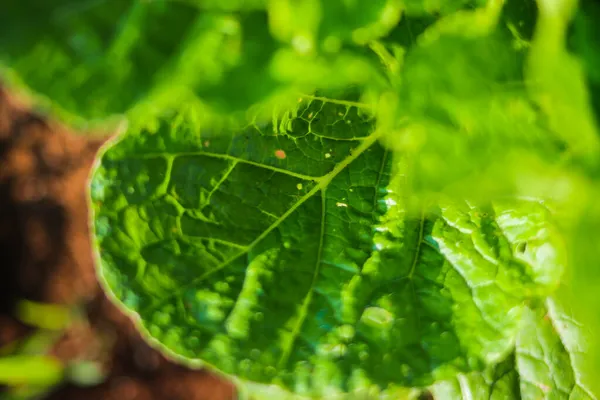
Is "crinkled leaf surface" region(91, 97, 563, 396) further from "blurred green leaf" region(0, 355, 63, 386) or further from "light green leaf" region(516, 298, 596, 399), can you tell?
"blurred green leaf" region(0, 355, 63, 386)

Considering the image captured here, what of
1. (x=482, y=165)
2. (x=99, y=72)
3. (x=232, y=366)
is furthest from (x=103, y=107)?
(x=232, y=366)

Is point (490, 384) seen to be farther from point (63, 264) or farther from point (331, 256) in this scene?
point (63, 264)

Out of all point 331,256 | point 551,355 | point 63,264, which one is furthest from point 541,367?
point 63,264

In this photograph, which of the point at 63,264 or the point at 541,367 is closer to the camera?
the point at 541,367

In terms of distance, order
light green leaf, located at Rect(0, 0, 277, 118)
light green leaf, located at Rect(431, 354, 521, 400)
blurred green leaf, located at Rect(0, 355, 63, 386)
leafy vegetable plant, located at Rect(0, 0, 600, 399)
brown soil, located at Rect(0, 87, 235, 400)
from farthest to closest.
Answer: brown soil, located at Rect(0, 87, 235, 400)
blurred green leaf, located at Rect(0, 355, 63, 386)
light green leaf, located at Rect(431, 354, 521, 400)
leafy vegetable plant, located at Rect(0, 0, 600, 399)
light green leaf, located at Rect(0, 0, 277, 118)

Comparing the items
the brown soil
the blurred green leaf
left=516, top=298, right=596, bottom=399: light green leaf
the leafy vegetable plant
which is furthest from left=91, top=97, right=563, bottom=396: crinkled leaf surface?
the brown soil

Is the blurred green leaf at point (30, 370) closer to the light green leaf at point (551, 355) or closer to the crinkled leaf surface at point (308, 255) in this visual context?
the crinkled leaf surface at point (308, 255)
